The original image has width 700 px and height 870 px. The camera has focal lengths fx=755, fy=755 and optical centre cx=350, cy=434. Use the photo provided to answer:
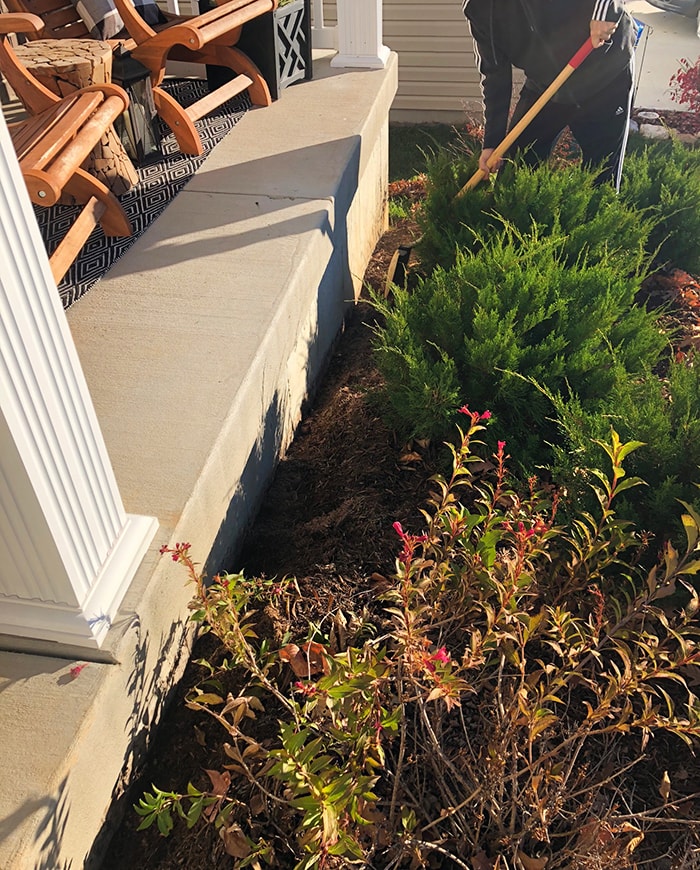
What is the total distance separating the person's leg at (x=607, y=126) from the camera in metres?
3.71

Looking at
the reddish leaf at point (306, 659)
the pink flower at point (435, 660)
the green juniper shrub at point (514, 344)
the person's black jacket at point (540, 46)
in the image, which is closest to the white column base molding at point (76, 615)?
the reddish leaf at point (306, 659)

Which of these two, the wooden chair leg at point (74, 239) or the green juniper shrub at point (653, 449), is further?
the wooden chair leg at point (74, 239)

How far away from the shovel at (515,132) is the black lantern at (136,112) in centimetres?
141

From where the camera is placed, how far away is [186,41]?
12.2ft

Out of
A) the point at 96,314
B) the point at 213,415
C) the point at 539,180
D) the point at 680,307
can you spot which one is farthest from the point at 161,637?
the point at 680,307

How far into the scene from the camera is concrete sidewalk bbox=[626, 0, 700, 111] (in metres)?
7.76

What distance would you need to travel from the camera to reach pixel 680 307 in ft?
12.6

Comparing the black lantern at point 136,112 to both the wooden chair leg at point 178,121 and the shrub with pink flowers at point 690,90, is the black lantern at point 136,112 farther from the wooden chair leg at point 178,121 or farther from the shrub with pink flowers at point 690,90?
the shrub with pink flowers at point 690,90

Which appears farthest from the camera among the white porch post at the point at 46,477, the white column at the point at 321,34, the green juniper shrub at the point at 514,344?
the white column at the point at 321,34

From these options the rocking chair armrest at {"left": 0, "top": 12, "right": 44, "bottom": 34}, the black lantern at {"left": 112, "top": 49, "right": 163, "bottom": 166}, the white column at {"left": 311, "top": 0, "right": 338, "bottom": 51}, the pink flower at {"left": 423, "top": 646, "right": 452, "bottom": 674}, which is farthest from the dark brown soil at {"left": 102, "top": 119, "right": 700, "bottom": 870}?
the white column at {"left": 311, "top": 0, "right": 338, "bottom": 51}

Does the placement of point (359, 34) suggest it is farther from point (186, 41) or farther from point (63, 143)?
point (63, 143)

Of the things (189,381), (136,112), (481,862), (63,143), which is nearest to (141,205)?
(136,112)

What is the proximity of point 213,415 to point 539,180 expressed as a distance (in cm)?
210

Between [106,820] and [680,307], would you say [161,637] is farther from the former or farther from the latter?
[680,307]
